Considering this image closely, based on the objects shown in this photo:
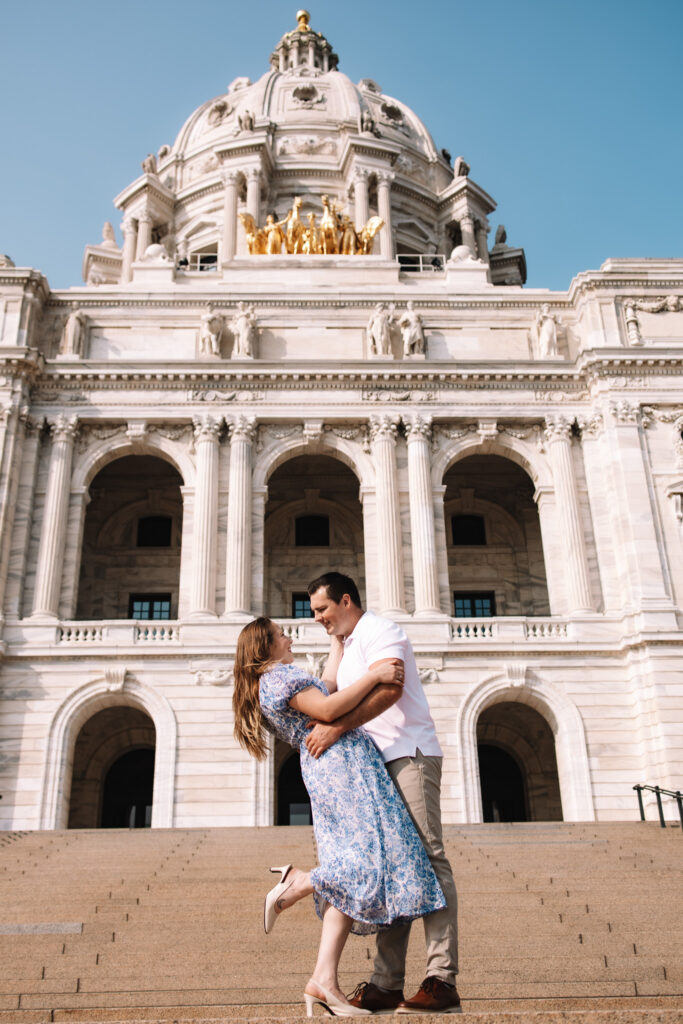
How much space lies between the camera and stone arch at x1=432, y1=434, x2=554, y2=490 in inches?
1315

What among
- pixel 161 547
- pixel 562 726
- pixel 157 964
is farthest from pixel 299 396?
pixel 157 964

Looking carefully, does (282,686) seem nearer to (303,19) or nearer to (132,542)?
(132,542)

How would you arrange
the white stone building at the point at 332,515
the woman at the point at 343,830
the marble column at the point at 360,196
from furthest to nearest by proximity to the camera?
the marble column at the point at 360,196 → the white stone building at the point at 332,515 → the woman at the point at 343,830

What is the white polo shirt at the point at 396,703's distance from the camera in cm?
652

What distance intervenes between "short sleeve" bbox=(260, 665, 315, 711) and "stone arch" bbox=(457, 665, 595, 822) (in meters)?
23.1


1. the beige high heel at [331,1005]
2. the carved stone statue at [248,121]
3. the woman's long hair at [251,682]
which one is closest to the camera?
the beige high heel at [331,1005]

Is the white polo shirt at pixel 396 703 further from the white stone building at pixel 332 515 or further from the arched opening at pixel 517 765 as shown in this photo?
the arched opening at pixel 517 765

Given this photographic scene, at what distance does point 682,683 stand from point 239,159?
41.8m

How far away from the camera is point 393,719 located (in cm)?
670

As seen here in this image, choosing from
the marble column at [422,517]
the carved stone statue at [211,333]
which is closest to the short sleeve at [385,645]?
the marble column at [422,517]

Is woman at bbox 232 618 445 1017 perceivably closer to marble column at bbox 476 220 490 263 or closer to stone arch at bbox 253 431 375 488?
stone arch at bbox 253 431 375 488

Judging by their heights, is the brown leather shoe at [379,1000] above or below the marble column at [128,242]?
below

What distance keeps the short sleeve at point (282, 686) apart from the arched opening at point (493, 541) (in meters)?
29.9

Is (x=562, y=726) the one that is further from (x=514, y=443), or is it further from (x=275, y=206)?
(x=275, y=206)
